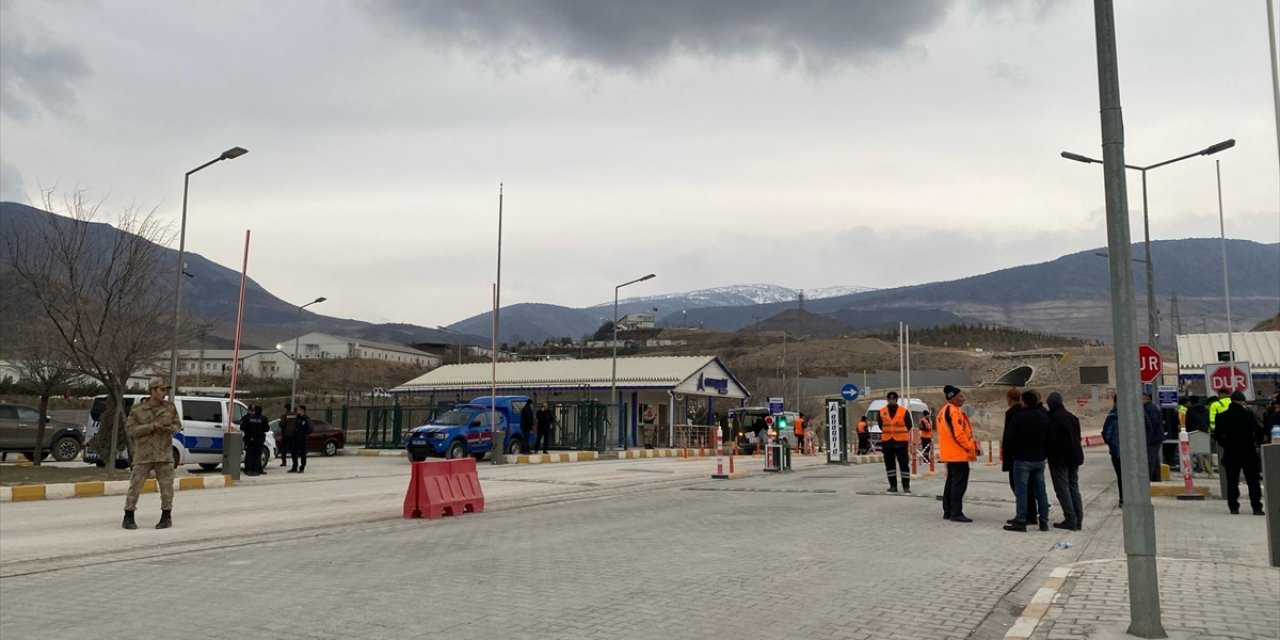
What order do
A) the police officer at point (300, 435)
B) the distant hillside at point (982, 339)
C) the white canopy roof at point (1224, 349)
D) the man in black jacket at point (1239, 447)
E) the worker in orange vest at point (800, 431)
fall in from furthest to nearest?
the distant hillside at point (982, 339) → the white canopy roof at point (1224, 349) → the worker in orange vest at point (800, 431) → the police officer at point (300, 435) → the man in black jacket at point (1239, 447)

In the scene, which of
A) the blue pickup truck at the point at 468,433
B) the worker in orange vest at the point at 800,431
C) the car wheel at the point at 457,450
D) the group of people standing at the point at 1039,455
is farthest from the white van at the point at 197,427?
the worker in orange vest at the point at 800,431

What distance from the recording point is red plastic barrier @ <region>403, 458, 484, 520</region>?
1378 centimetres

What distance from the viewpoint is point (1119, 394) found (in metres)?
5.97

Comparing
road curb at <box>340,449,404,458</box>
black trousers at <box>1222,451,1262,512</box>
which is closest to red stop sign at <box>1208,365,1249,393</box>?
black trousers at <box>1222,451,1262,512</box>

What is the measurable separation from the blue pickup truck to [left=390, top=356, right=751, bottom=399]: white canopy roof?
35.8ft

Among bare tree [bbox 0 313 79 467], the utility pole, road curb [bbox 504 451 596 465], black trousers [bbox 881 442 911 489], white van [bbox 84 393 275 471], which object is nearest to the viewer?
the utility pole

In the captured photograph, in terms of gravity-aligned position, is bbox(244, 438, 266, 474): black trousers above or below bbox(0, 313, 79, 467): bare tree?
below

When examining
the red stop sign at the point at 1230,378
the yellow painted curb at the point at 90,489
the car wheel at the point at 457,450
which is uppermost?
the red stop sign at the point at 1230,378

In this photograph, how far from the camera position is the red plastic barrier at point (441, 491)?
45.2 ft

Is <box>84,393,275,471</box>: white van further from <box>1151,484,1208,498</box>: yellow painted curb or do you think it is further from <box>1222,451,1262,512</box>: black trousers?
<box>1222,451,1262,512</box>: black trousers

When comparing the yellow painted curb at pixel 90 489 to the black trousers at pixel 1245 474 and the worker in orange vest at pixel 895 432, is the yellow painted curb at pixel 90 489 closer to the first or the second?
the worker in orange vest at pixel 895 432

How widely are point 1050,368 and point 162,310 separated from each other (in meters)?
87.4

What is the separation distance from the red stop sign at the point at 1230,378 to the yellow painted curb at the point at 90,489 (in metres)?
23.5

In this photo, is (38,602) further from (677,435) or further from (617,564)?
(677,435)
